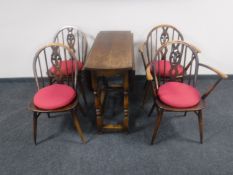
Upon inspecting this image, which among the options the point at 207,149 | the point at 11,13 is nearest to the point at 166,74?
the point at 207,149

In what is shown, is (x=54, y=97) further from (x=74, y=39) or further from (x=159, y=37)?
(x=159, y=37)

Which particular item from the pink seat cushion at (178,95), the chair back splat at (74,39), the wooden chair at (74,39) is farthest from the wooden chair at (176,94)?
the chair back splat at (74,39)

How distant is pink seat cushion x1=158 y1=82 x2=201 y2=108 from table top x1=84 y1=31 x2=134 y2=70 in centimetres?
36

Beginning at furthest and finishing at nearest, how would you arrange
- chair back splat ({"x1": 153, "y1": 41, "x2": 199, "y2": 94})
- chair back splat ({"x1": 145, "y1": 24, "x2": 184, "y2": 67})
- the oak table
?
chair back splat ({"x1": 145, "y1": 24, "x2": 184, "y2": 67}) < chair back splat ({"x1": 153, "y1": 41, "x2": 199, "y2": 94}) < the oak table

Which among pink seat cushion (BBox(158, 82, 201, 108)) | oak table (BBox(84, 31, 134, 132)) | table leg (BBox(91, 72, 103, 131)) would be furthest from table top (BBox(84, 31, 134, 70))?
pink seat cushion (BBox(158, 82, 201, 108))

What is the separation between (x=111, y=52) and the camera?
75.9 inches

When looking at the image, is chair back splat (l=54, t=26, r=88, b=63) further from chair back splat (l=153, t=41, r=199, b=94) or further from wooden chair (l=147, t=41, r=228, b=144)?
wooden chair (l=147, t=41, r=228, b=144)

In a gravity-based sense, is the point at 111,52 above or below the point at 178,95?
above

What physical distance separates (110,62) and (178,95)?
0.61 m

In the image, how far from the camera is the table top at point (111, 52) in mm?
1696

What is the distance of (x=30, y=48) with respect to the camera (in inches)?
109

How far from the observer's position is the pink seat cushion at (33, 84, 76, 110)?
176 cm

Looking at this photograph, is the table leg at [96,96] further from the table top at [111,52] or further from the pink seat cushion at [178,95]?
the pink seat cushion at [178,95]

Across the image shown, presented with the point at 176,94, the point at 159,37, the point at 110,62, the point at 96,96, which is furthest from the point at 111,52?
the point at 159,37
